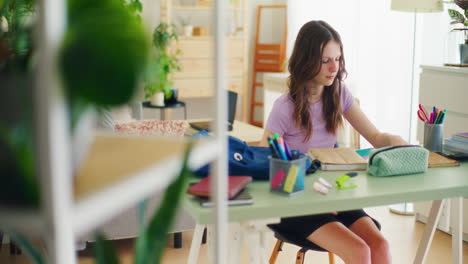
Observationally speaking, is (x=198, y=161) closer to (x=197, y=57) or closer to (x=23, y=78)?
(x=23, y=78)

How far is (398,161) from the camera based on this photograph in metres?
1.94

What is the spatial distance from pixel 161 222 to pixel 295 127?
176 centimetres

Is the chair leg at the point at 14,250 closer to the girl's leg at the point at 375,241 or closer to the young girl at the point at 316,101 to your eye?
the young girl at the point at 316,101

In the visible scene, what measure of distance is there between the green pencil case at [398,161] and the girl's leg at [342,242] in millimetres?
241

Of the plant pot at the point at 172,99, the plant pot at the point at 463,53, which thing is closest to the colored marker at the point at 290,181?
the plant pot at the point at 463,53

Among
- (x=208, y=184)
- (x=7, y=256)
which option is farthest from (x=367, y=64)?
(x=208, y=184)

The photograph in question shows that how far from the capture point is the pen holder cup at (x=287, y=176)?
169 cm

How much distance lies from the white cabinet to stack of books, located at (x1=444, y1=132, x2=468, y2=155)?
1.09 metres

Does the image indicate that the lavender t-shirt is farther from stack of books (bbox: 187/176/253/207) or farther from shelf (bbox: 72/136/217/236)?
shelf (bbox: 72/136/217/236)

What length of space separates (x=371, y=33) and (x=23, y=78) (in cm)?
460

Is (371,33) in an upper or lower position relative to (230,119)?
upper

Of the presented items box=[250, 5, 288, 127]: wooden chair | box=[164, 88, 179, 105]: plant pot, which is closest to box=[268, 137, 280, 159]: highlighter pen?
box=[164, 88, 179, 105]: plant pot

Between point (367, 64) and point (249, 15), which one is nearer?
point (367, 64)

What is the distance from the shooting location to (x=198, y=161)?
766 mm
